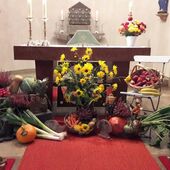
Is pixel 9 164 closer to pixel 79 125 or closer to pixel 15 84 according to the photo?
pixel 79 125

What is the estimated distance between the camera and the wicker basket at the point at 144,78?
2.97 m

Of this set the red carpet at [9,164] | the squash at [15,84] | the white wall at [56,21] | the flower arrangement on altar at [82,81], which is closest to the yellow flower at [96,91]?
the flower arrangement on altar at [82,81]

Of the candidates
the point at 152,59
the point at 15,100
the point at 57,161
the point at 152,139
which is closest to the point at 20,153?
the point at 57,161

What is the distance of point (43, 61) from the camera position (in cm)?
335

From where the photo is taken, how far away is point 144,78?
303cm

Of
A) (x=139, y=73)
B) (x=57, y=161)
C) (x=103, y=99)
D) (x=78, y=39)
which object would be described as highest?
(x=78, y=39)

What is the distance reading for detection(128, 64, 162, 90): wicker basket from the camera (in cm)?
297

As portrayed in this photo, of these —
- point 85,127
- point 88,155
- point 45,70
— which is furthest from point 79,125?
point 45,70

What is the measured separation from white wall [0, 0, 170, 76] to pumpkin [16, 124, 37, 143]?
3.23 metres

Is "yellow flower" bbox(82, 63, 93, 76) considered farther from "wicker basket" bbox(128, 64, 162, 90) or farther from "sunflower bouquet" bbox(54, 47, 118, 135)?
"wicker basket" bbox(128, 64, 162, 90)

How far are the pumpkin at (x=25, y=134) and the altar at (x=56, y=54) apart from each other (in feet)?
3.02

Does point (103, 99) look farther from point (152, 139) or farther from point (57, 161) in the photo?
point (57, 161)

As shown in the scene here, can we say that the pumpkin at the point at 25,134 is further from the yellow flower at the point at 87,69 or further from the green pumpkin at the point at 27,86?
the yellow flower at the point at 87,69

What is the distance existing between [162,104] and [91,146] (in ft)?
5.87
